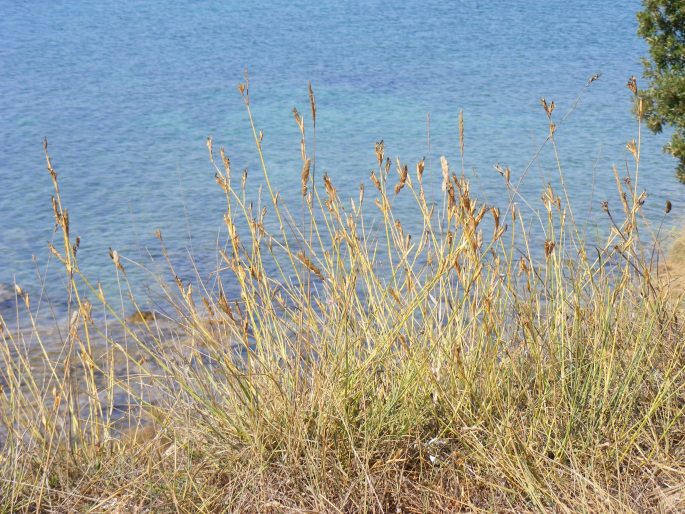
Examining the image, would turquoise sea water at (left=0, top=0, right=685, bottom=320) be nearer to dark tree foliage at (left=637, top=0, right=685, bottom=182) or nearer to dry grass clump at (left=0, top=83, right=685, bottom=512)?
dark tree foliage at (left=637, top=0, right=685, bottom=182)

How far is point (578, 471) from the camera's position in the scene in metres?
2.40

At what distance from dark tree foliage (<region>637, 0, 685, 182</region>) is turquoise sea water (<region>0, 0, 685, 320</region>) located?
0.79 m

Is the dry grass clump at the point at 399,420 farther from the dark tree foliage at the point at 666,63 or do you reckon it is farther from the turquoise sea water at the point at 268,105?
the dark tree foliage at the point at 666,63

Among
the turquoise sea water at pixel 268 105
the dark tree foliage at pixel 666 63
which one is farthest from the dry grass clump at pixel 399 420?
the dark tree foliage at pixel 666 63

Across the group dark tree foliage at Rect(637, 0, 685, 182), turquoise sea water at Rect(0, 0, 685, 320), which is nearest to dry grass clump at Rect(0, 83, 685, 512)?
turquoise sea water at Rect(0, 0, 685, 320)

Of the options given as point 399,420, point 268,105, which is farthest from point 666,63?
point 268,105

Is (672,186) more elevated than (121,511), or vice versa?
(121,511)

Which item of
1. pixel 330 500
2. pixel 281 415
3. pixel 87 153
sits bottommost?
pixel 87 153

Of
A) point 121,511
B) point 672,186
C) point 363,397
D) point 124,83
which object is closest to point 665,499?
point 363,397

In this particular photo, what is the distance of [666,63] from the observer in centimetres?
482

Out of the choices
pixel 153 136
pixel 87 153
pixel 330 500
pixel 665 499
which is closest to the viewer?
pixel 665 499

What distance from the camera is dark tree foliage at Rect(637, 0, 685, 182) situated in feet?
15.4

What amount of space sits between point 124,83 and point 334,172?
18.3 ft

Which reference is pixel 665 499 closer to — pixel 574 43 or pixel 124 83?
pixel 124 83
